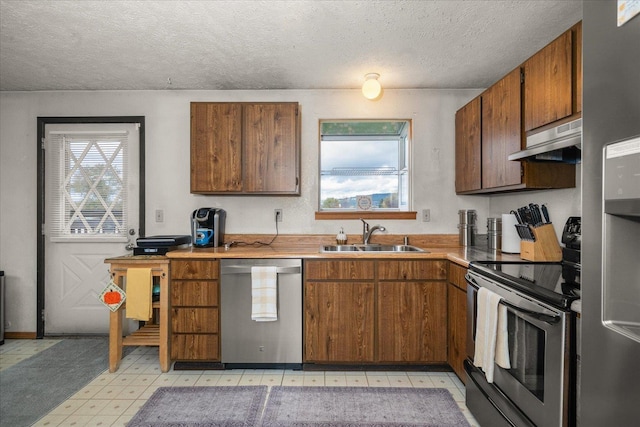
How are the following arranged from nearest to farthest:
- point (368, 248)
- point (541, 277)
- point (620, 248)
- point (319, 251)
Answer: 1. point (620, 248)
2. point (541, 277)
3. point (319, 251)
4. point (368, 248)

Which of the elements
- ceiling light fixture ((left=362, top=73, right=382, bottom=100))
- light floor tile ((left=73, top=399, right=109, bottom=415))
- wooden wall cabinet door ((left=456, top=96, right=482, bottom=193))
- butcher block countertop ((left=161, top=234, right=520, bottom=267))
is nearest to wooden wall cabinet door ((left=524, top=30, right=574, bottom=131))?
wooden wall cabinet door ((left=456, top=96, right=482, bottom=193))

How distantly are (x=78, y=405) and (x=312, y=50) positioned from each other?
2825 mm

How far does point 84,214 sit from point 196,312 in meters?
1.72

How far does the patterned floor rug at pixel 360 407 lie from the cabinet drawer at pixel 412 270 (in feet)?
2.48

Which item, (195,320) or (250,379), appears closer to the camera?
(250,379)

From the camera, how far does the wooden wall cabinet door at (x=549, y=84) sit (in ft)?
5.45

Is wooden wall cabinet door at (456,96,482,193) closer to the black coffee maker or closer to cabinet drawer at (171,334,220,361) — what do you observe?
the black coffee maker

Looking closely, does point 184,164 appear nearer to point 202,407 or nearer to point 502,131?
point 202,407

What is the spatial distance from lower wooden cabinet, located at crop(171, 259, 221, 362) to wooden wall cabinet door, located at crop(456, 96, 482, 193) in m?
2.14

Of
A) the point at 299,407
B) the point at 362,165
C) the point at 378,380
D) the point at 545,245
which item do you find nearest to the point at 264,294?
the point at 299,407

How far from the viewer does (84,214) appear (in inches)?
128

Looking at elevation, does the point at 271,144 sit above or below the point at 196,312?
above

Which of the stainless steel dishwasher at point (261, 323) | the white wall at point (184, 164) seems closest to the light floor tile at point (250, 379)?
the stainless steel dishwasher at point (261, 323)

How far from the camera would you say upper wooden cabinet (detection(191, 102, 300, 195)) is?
284 cm
